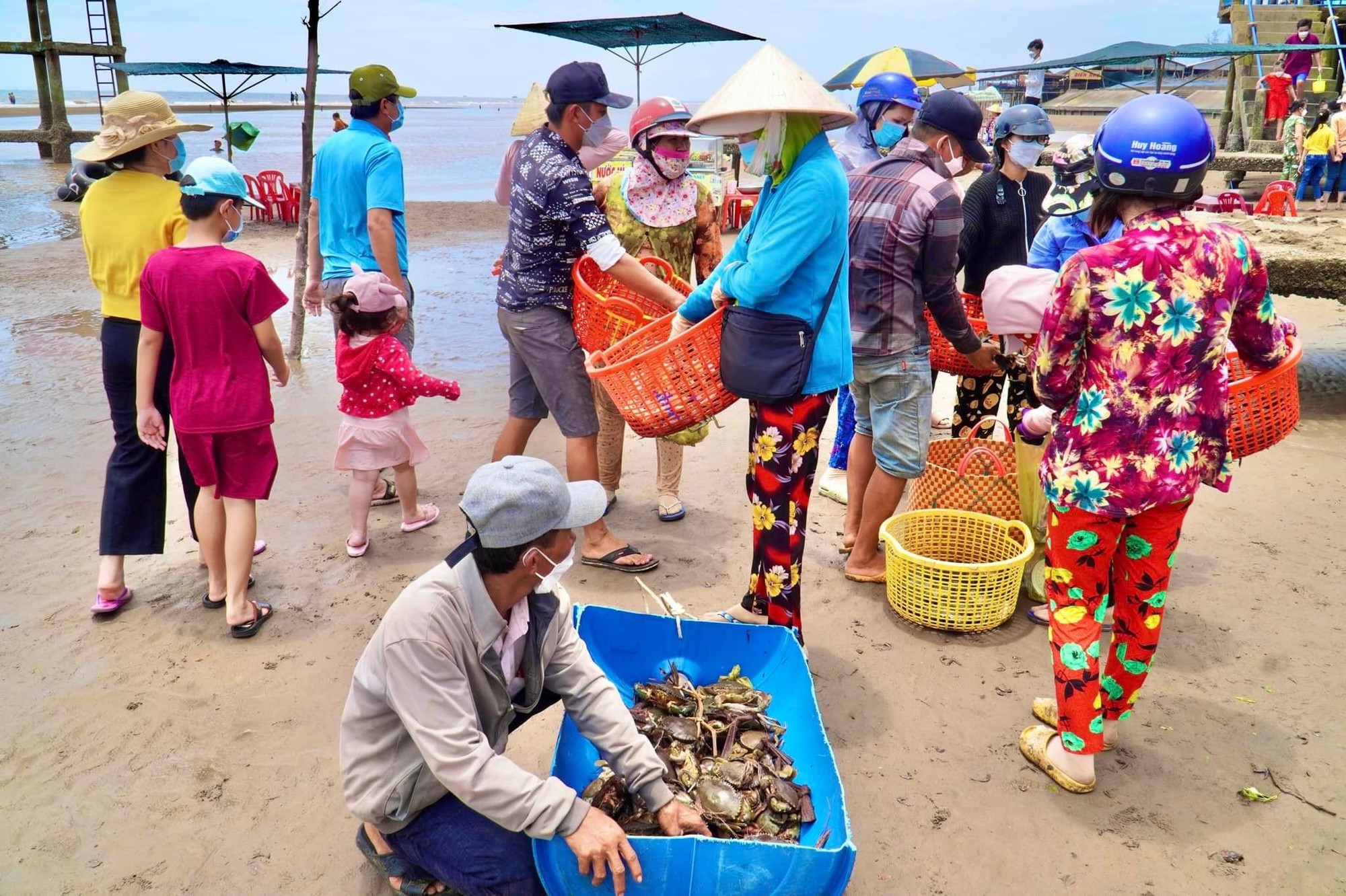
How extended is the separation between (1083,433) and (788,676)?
1.20 metres

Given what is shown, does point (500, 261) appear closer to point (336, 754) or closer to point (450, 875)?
point (336, 754)

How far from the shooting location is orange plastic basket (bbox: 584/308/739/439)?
10.9 feet

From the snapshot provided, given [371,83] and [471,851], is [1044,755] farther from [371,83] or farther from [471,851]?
[371,83]

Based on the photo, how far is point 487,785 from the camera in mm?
2168

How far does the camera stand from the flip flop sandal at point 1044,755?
3.04 metres

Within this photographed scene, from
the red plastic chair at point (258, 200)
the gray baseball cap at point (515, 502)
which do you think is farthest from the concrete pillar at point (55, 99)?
the gray baseball cap at point (515, 502)

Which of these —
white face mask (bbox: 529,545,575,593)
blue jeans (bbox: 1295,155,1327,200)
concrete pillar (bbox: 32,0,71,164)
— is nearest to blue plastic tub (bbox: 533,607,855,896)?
white face mask (bbox: 529,545,575,593)

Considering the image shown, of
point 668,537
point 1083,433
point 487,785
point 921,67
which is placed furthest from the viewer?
point 921,67

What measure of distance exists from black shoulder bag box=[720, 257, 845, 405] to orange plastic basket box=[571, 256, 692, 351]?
0.85 meters

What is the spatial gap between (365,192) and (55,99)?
81.3 ft

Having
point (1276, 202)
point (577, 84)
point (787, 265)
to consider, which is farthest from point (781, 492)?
point (1276, 202)

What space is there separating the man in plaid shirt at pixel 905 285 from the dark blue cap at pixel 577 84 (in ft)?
3.66

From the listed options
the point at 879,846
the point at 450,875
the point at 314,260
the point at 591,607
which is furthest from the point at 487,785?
the point at 314,260

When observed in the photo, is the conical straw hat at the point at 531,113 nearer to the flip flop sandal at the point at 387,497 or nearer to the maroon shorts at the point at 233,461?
the flip flop sandal at the point at 387,497
